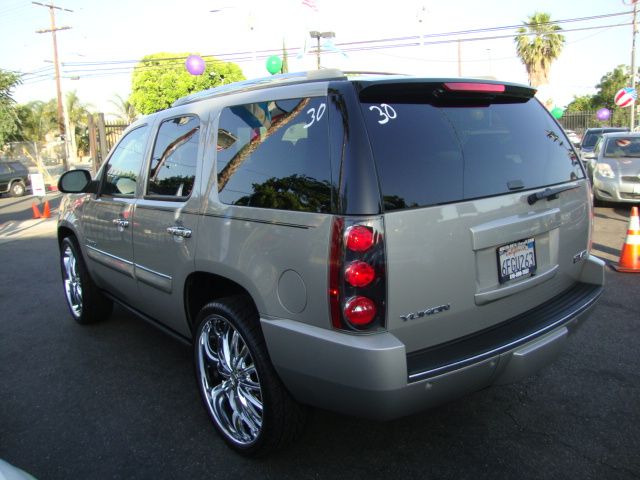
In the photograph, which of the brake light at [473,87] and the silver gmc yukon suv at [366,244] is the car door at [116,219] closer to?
the silver gmc yukon suv at [366,244]

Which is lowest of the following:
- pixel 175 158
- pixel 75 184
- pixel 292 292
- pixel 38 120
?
pixel 292 292

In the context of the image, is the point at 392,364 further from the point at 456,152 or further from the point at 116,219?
the point at 116,219

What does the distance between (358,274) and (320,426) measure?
52.3 inches

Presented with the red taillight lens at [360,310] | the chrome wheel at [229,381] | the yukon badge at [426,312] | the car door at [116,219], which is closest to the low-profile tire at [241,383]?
the chrome wheel at [229,381]

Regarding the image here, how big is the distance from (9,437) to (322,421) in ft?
6.08

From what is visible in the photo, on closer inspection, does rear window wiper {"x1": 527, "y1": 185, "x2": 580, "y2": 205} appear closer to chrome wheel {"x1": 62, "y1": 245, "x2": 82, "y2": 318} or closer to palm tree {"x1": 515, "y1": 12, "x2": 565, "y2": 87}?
chrome wheel {"x1": 62, "y1": 245, "x2": 82, "y2": 318}

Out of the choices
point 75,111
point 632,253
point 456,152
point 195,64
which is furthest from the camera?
point 75,111

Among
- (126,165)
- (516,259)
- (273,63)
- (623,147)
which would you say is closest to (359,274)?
(516,259)

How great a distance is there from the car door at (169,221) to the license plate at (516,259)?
163cm

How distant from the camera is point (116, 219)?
3.83 meters

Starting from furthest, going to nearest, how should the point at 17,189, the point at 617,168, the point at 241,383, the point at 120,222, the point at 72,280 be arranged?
the point at 17,189 → the point at 617,168 → the point at 72,280 → the point at 120,222 → the point at 241,383

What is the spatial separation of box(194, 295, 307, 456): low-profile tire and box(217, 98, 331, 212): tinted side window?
1.98ft

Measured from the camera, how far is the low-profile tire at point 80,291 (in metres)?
4.70

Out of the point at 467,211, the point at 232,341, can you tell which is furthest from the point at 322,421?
the point at 467,211
